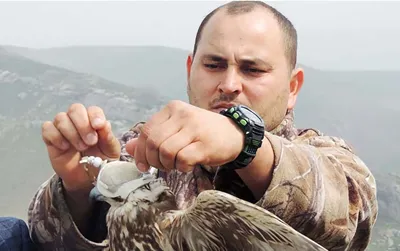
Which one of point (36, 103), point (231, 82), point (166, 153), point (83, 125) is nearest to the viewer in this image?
point (166, 153)

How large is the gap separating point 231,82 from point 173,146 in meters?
0.47

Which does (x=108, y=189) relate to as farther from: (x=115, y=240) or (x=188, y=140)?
(x=188, y=140)

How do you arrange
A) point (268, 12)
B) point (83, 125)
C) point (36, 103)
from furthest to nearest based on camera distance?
point (36, 103) → point (268, 12) → point (83, 125)

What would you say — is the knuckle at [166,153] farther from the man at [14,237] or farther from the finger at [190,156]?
the man at [14,237]

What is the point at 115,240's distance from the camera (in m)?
1.06

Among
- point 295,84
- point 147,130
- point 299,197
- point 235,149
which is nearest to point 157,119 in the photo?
point 147,130

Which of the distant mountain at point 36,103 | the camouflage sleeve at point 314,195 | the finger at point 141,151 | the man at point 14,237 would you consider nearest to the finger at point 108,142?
the finger at point 141,151

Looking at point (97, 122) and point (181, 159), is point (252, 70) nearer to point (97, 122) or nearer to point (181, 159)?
point (97, 122)

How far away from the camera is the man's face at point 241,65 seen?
1.29 meters

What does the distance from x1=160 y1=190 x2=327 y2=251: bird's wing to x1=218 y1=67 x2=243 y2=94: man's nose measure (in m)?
0.38

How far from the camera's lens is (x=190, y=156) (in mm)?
846

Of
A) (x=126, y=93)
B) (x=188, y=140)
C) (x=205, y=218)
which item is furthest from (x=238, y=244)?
(x=126, y=93)

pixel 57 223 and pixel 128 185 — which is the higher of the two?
pixel 128 185

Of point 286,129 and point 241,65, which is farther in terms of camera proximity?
point 286,129
